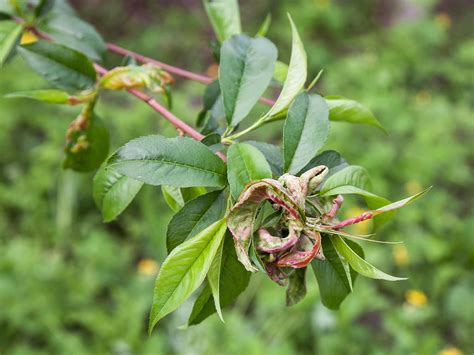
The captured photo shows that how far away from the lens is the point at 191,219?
0.66m

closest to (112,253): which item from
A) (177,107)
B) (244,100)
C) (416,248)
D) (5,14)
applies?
(177,107)

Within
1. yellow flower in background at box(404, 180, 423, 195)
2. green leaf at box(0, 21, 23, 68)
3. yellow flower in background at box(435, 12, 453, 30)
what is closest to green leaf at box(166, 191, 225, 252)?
green leaf at box(0, 21, 23, 68)

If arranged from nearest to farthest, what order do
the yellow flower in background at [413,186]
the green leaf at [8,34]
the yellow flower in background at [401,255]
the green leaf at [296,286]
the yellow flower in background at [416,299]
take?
1. the green leaf at [296,286]
2. the green leaf at [8,34]
3. the yellow flower in background at [416,299]
4. the yellow flower in background at [401,255]
5. the yellow flower in background at [413,186]

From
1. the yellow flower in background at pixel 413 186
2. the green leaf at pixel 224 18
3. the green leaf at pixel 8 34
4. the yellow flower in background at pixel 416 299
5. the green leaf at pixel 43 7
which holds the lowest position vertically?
the yellow flower in background at pixel 416 299

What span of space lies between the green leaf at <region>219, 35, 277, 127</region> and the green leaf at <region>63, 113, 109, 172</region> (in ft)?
0.91

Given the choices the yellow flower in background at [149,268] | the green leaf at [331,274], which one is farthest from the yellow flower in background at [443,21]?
the green leaf at [331,274]

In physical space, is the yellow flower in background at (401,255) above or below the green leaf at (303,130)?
below

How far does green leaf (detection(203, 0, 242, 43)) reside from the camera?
1.02 m

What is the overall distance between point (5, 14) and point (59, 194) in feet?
5.94

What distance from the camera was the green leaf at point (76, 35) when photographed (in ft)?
3.37

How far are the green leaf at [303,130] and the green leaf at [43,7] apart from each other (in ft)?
1.93

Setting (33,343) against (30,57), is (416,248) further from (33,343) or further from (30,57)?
(30,57)

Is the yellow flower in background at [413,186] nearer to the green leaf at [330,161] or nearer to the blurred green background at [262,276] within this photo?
the blurred green background at [262,276]

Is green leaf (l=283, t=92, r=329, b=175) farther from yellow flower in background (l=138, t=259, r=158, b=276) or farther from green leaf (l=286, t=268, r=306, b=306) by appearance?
yellow flower in background (l=138, t=259, r=158, b=276)
